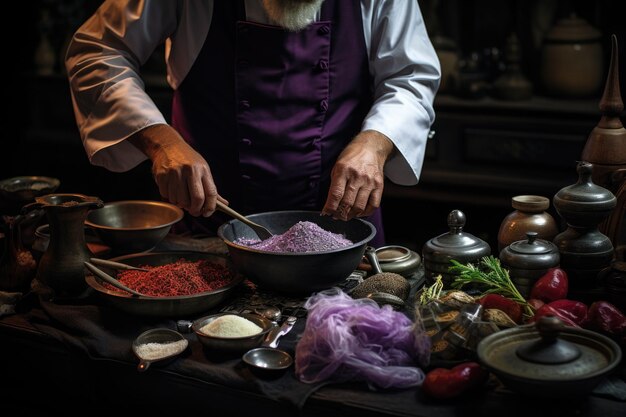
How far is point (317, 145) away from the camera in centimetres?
252

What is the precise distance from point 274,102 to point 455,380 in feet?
4.00

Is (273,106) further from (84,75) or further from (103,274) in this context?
(103,274)

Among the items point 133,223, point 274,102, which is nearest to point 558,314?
point 274,102

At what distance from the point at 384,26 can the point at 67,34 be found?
11.6 feet

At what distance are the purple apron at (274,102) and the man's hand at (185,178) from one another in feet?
1.13

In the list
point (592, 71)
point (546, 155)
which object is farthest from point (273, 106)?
point (592, 71)

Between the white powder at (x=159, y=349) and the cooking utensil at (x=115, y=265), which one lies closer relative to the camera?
the white powder at (x=159, y=349)

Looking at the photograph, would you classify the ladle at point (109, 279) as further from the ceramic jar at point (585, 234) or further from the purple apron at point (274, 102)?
the ceramic jar at point (585, 234)

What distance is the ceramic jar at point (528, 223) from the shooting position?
6.88 ft

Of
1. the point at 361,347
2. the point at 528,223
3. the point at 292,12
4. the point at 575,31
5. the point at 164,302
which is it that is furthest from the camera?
the point at 575,31

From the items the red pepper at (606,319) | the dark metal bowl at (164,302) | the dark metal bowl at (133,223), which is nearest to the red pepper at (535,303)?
the red pepper at (606,319)

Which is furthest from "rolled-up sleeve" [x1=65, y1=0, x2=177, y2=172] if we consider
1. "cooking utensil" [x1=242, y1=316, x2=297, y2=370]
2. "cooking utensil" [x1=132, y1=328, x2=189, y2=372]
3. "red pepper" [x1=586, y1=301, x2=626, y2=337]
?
"red pepper" [x1=586, y1=301, x2=626, y2=337]

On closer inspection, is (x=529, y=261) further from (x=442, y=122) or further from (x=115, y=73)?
(x=442, y=122)

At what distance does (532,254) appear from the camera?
1.91 m
